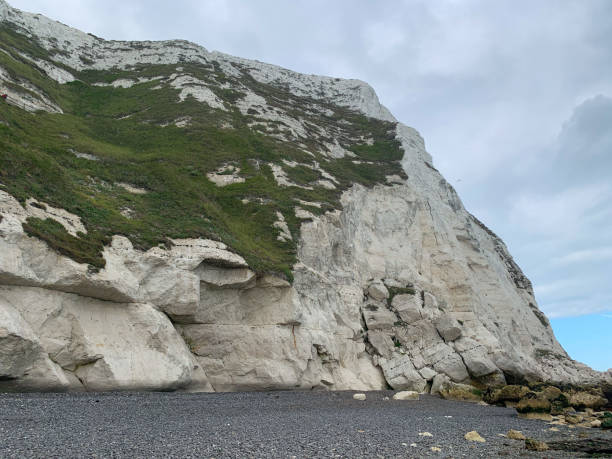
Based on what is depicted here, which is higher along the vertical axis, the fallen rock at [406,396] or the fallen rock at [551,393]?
the fallen rock at [551,393]

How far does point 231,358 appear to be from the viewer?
23.2m

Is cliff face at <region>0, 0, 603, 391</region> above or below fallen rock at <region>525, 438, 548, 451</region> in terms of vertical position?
above

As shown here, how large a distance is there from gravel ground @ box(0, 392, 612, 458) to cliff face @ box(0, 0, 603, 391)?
3.10 metres

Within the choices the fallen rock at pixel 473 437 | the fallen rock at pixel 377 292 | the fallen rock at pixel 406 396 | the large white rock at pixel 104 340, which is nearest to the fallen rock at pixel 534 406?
the fallen rock at pixel 406 396

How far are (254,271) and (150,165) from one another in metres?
16.4

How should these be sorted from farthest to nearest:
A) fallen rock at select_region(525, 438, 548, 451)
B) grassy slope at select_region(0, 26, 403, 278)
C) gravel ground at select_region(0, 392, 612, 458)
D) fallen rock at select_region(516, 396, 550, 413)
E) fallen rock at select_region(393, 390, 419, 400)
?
fallen rock at select_region(393, 390, 419, 400) < fallen rock at select_region(516, 396, 550, 413) < grassy slope at select_region(0, 26, 403, 278) < fallen rock at select_region(525, 438, 548, 451) < gravel ground at select_region(0, 392, 612, 458)

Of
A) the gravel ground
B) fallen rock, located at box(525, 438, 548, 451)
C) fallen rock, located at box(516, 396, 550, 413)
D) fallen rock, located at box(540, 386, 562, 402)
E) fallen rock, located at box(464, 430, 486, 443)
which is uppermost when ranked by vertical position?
fallen rock, located at box(540, 386, 562, 402)

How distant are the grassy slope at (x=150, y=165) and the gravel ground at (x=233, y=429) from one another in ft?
24.2

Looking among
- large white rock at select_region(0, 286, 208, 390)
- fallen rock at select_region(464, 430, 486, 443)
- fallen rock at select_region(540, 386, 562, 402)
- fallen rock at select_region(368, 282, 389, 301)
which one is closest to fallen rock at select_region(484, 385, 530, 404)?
fallen rock at select_region(540, 386, 562, 402)

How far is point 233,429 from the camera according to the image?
11.7m

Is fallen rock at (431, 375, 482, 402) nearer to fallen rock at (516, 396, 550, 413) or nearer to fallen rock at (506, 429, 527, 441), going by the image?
fallen rock at (516, 396, 550, 413)

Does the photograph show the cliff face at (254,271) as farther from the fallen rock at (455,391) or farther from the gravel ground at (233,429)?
the gravel ground at (233,429)

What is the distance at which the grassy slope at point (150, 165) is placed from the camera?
2125 cm

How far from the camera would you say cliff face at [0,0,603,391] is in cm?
1675
